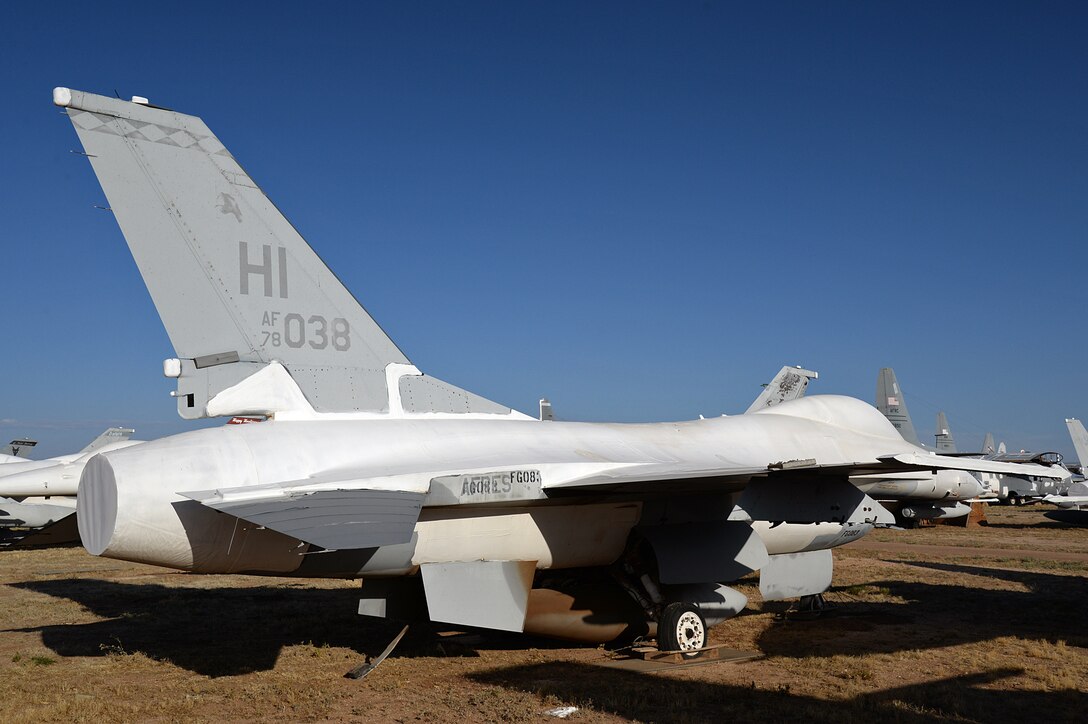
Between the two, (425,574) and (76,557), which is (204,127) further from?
(76,557)

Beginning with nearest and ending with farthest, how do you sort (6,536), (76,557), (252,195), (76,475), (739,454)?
(252,195) → (739,454) → (76,475) → (76,557) → (6,536)

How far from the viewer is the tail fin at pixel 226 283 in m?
7.91

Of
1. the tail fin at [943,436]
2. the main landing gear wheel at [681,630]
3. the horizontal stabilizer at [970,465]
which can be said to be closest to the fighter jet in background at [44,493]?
the main landing gear wheel at [681,630]

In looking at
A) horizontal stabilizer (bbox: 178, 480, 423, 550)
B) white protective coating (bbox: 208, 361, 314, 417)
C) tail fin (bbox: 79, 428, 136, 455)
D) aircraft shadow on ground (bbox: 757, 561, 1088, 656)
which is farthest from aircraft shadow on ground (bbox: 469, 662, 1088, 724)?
tail fin (bbox: 79, 428, 136, 455)

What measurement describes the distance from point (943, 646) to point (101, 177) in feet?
33.2

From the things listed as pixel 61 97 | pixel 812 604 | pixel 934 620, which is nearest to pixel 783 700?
pixel 812 604

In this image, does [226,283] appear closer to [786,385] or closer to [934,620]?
[934,620]

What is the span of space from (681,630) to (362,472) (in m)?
4.04

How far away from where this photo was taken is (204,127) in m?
8.63

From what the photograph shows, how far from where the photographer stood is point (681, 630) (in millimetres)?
9094

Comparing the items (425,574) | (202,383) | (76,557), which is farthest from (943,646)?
(76,557)

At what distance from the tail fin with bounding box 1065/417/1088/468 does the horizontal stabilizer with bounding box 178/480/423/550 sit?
916 inches

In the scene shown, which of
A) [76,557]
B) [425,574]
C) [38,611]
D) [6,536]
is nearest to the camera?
[425,574]

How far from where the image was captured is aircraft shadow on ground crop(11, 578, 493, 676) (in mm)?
9320
